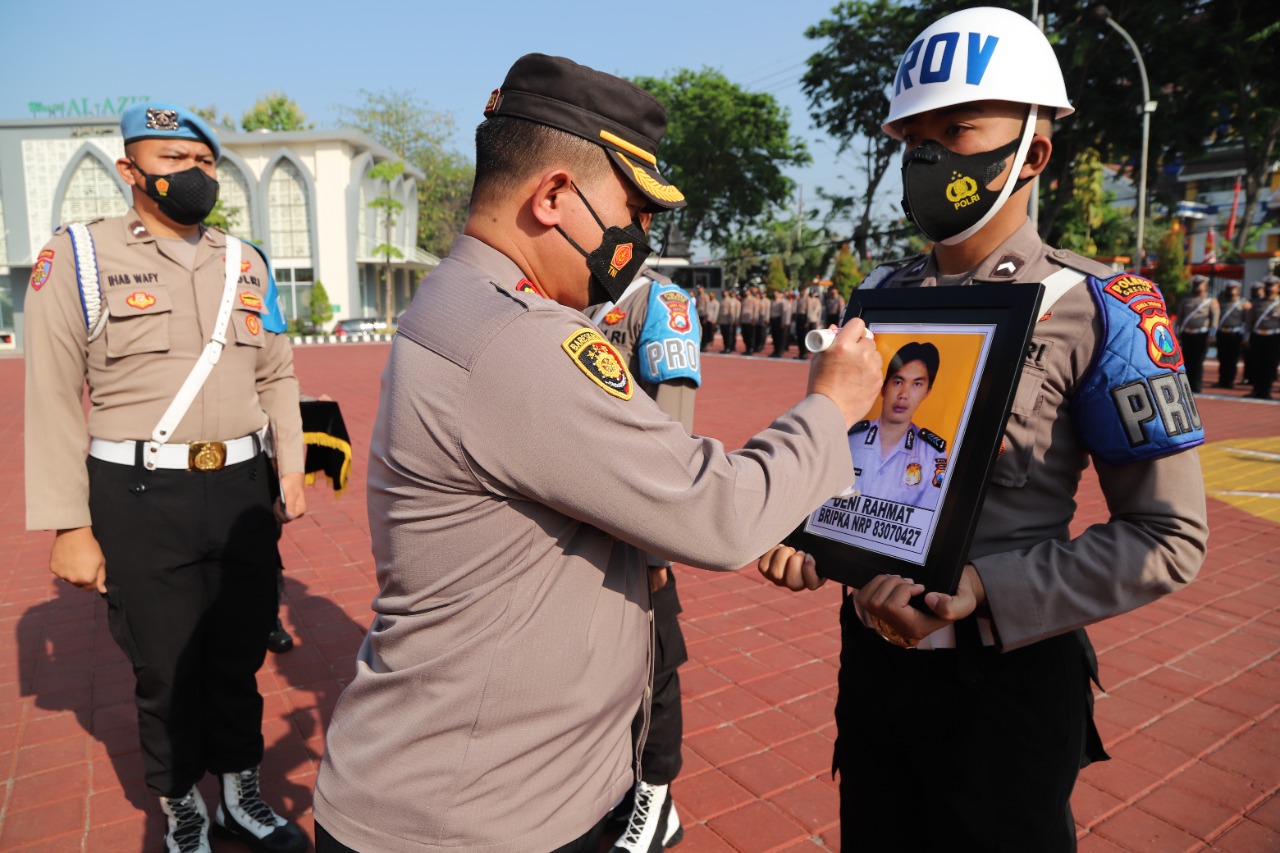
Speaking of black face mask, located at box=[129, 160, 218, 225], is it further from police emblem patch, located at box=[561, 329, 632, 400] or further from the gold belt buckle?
police emblem patch, located at box=[561, 329, 632, 400]

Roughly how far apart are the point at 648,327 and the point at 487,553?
1669 millimetres

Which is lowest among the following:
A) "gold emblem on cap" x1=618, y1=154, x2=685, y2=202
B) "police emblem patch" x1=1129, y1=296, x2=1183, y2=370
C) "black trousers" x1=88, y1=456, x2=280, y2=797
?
"black trousers" x1=88, y1=456, x2=280, y2=797

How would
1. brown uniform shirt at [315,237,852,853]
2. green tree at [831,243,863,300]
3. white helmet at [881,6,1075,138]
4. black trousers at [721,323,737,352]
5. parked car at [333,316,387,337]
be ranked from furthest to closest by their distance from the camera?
1. parked car at [333,316,387,337]
2. green tree at [831,243,863,300]
3. black trousers at [721,323,737,352]
4. white helmet at [881,6,1075,138]
5. brown uniform shirt at [315,237,852,853]

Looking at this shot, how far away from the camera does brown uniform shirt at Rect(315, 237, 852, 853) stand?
1254 mm

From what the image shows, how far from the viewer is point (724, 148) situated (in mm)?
43438

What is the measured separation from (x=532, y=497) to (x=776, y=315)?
23.7 metres

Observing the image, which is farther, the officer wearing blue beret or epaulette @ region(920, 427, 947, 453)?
the officer wearing blue beret

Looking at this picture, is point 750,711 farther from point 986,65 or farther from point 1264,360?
point 1264,360

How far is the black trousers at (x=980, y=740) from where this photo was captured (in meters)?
1.70

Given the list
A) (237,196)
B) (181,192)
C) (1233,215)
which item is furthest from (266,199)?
(1233,215)

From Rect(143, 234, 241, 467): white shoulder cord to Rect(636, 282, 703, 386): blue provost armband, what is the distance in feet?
4.66

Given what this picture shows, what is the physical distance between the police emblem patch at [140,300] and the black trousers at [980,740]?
8.03 feet

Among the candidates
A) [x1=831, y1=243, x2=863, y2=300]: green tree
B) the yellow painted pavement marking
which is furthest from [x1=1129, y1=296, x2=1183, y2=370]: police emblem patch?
[x1=831, y1=243, x2=863, y2=300]: green tree

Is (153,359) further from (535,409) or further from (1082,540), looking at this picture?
(1082,540)
